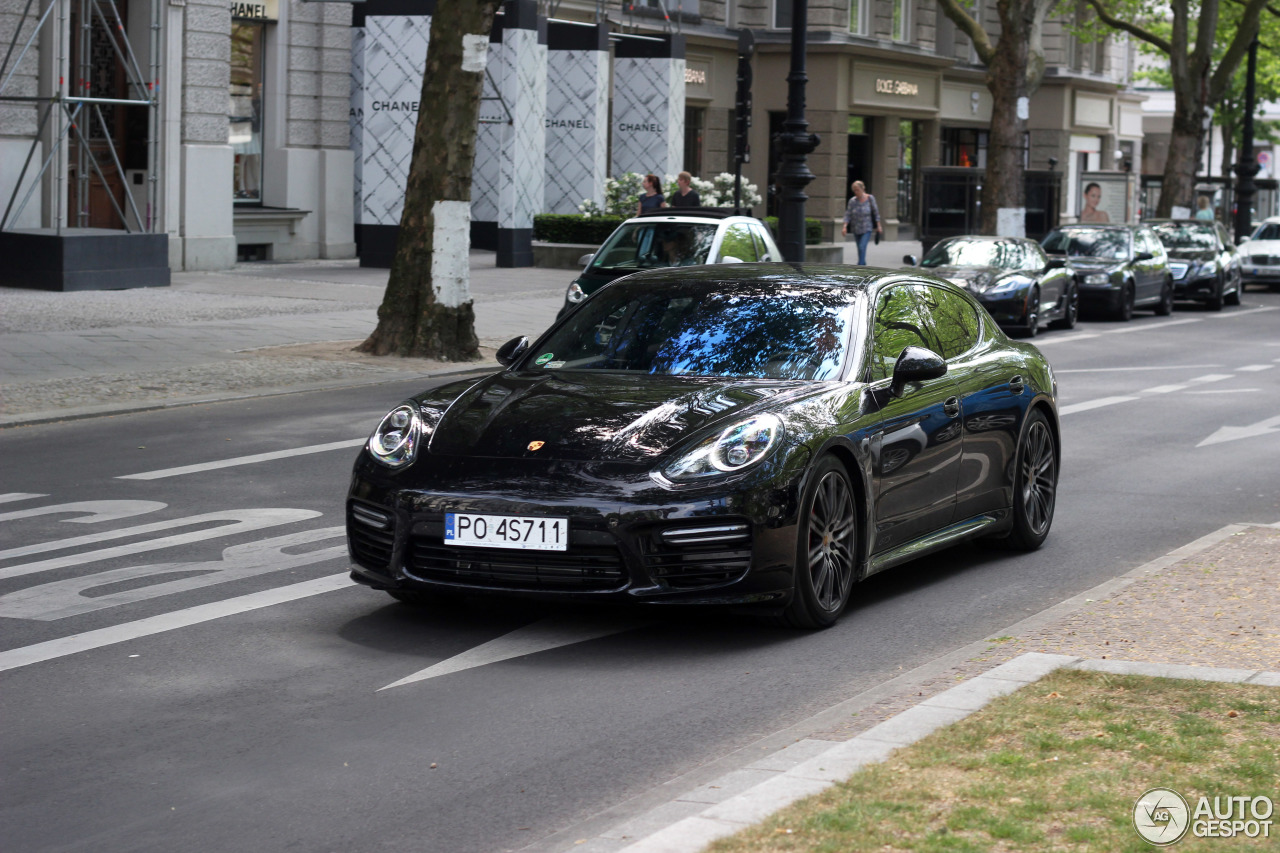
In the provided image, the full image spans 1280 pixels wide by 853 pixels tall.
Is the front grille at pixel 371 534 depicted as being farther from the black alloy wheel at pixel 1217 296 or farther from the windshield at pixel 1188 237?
the windshield at pixel 1188 237

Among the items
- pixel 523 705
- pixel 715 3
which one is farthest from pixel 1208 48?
pixel 523 705

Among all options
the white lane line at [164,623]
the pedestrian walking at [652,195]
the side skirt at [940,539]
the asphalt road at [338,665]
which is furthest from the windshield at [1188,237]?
the white lane line at [164,623]

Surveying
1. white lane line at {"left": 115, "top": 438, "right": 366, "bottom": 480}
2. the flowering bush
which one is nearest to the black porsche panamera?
white lane line at {"left": 115, "top": 438, "right": 366, "bottom": 480}

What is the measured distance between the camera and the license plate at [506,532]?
6.68 meters

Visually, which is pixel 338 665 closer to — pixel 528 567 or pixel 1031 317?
pixel 528 567

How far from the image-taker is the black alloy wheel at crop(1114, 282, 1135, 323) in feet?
91.7

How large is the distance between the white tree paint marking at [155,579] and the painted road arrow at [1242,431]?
763cm

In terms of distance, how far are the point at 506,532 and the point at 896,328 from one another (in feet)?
7.68

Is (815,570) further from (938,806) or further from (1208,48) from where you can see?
(1208,48)

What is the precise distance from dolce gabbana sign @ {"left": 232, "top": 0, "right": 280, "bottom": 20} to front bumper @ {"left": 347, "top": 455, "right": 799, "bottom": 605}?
2692 cm

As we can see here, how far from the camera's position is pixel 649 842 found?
14.5ft

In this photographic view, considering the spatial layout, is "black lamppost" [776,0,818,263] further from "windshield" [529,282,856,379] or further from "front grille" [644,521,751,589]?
"front grille" [644,521,751,589]

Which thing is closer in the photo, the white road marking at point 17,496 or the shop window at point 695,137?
the white road marking at point 17,496

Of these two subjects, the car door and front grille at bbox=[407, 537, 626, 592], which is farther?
the car door
